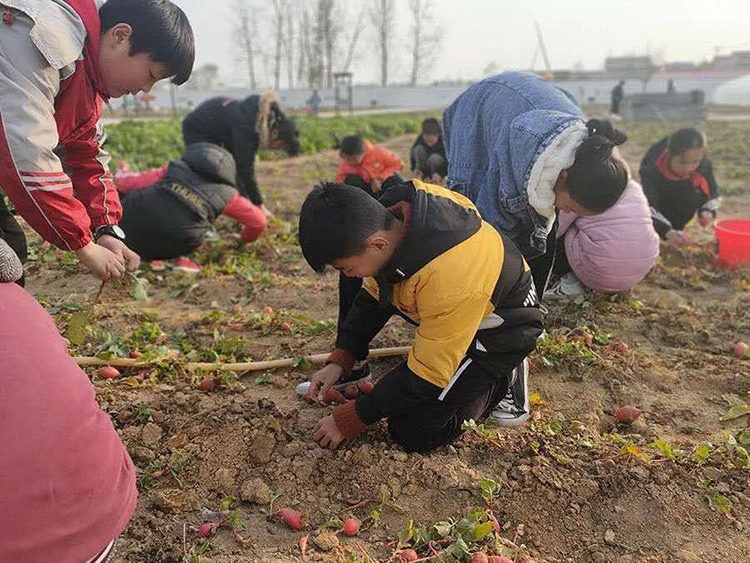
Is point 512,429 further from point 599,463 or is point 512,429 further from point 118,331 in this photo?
point 118,331

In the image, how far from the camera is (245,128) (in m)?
5.38

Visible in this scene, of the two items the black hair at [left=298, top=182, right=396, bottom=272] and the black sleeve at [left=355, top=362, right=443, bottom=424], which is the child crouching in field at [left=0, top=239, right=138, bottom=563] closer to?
the black hair at [left=298, top=182, right=396, bottom=272]

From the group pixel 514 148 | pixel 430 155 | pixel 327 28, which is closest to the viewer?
pixel 514 148

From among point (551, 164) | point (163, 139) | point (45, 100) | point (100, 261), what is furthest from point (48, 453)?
point (163, 139)

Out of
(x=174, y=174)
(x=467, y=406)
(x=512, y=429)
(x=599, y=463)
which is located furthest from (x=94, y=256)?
(x=174, y=174)

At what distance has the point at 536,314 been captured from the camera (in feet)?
8.20

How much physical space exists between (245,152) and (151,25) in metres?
3.46

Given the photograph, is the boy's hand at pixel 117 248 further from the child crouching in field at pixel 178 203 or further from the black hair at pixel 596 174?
Result: the child crouching in field at pixel 178 203

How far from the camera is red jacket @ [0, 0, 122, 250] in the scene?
1.79 metres

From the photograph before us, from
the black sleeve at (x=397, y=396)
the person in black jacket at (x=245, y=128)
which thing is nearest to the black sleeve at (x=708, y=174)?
the person in black jacket at (x=245, y=128)

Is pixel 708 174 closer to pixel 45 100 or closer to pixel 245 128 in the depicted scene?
pixel 245 128

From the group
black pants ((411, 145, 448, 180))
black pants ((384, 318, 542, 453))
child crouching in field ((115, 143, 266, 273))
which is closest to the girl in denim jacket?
Answer: black pants ((384, 318, 542, 453))

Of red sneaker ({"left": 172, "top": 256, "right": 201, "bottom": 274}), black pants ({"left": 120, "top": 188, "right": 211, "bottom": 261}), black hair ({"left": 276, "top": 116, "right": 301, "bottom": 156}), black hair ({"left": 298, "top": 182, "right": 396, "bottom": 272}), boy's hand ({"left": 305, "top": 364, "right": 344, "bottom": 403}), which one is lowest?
red sneaker ({"left": 172, "top": 256, "right": 201, "bottom": 274})

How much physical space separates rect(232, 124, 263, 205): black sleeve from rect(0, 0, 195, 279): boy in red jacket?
10.00ft
